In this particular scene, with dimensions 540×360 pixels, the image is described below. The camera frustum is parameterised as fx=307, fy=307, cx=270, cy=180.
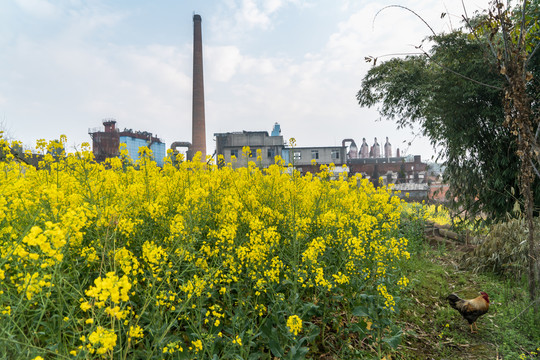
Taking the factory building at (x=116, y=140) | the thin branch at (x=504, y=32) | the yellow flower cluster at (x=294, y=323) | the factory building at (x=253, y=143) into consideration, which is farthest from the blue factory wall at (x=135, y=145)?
the yellow flower cluster at (x=294, y=323)

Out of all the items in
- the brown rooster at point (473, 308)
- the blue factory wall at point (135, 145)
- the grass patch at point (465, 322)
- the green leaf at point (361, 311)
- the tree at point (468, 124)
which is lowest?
the grass patch at point (465, 322)

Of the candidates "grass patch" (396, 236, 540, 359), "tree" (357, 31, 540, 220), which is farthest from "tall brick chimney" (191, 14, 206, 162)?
"grass patch" (396, 236, 540, 359)

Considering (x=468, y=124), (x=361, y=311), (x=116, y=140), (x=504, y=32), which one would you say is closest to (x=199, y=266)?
(x=361, y=311)

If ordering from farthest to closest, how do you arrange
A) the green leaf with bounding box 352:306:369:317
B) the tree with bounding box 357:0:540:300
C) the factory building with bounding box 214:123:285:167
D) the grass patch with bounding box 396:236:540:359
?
1. the factory building with bounding box 214:123:285:167
2. the tree with bounding box 357:0:540:300
3. the grass patch with bounding box 396:236:540:359
4. the green leaf with bounding box 352:306:369:317

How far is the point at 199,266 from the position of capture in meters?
1.99

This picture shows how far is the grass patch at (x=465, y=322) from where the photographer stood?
287 cm

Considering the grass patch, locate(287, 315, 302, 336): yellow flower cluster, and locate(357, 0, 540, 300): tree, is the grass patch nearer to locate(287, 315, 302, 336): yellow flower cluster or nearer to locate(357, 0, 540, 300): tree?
locate(287, 315, 302, 336): yellow flower cluster

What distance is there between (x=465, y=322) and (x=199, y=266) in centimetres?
317

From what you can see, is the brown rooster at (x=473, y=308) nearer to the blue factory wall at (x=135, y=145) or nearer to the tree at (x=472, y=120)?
the tree at (x=472, y=120)

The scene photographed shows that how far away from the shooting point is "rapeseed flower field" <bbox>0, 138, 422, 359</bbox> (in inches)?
62.2

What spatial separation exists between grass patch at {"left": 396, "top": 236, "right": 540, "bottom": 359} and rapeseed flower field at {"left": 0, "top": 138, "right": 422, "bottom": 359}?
0.76m

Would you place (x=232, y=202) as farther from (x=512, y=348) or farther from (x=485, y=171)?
(x=485, y=171)

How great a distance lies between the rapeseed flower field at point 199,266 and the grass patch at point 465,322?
2.51 feet

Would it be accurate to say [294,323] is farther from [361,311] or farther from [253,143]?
[253,143]
